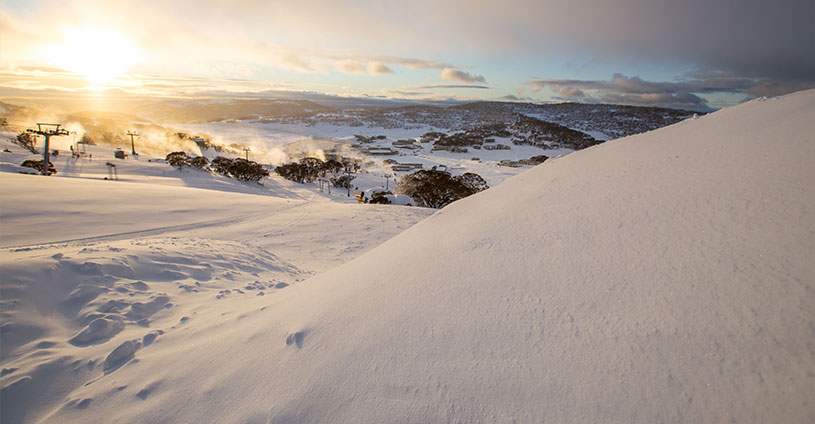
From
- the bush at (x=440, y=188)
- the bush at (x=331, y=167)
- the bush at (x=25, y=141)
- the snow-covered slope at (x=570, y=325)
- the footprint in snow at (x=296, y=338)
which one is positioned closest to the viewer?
the snow-covered slope at (x=570, y=325)

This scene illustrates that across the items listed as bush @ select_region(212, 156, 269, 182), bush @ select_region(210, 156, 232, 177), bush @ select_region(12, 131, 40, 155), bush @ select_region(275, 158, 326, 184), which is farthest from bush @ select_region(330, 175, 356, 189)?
bush @ select_region(12, 131, 40, 155)

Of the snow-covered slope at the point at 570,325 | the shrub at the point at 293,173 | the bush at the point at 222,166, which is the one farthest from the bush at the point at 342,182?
the snow-covered slope at the point at 570,325

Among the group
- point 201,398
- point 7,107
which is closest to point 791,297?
point 201,398

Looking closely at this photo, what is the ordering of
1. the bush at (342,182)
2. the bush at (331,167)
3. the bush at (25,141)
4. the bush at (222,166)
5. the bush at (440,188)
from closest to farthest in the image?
the bush at (440,188), the bush at (222,166), the bush at (342,182), the bush at (25,141), the bush at (331,167)

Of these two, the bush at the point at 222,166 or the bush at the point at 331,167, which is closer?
the bush at the point at 222,166

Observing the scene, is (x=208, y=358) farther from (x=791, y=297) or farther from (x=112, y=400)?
(x=791, y=297)

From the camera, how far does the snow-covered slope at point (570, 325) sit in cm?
154

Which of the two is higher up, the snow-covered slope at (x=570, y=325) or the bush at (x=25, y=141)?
the bush at (x=25, y=141)

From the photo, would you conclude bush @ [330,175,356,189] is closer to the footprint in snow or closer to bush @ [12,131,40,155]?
bush @ [12,131,40,155]

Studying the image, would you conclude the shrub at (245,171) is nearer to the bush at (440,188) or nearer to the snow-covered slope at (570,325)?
the bush at (440,188)

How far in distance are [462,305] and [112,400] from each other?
261 centimetres

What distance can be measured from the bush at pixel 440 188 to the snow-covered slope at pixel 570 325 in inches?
757

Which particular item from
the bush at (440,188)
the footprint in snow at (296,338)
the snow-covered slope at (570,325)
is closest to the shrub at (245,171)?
the bush at (440,188)

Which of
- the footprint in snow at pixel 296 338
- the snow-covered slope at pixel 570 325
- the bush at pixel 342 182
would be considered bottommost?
the bush at pixel 342 182
